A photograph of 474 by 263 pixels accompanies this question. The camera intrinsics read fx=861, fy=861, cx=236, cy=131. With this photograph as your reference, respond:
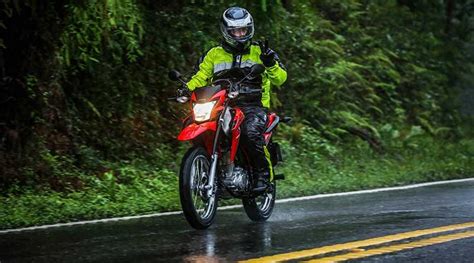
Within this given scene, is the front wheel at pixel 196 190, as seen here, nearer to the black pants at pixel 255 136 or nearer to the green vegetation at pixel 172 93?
the black pants at pixel 255 136

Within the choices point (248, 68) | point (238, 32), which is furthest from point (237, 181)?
point (238, 32)

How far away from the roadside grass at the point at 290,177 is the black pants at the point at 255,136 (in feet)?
5.65

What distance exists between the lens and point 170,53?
1509cm

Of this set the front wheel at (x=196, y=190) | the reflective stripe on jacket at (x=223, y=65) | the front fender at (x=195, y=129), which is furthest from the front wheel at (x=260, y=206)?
the reflective stripe on jacket at (x=223, y=65)

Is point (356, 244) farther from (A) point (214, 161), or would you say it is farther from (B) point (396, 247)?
(A) point (214, 161)

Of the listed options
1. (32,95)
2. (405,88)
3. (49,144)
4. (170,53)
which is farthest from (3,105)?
(405,88)

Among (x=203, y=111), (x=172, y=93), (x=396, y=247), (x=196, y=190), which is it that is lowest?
(x=396, y=247)

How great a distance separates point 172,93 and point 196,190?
7.35 metres

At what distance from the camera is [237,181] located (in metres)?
8.50

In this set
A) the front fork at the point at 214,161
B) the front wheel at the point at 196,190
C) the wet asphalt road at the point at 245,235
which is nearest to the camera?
the wet asphalt road at the point at 245,235

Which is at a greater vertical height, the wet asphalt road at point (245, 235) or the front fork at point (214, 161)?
the front fork at point (214, 161)

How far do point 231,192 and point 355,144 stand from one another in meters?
9.98

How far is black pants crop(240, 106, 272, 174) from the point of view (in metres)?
8.59

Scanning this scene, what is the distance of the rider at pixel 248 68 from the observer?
865 centimetres
